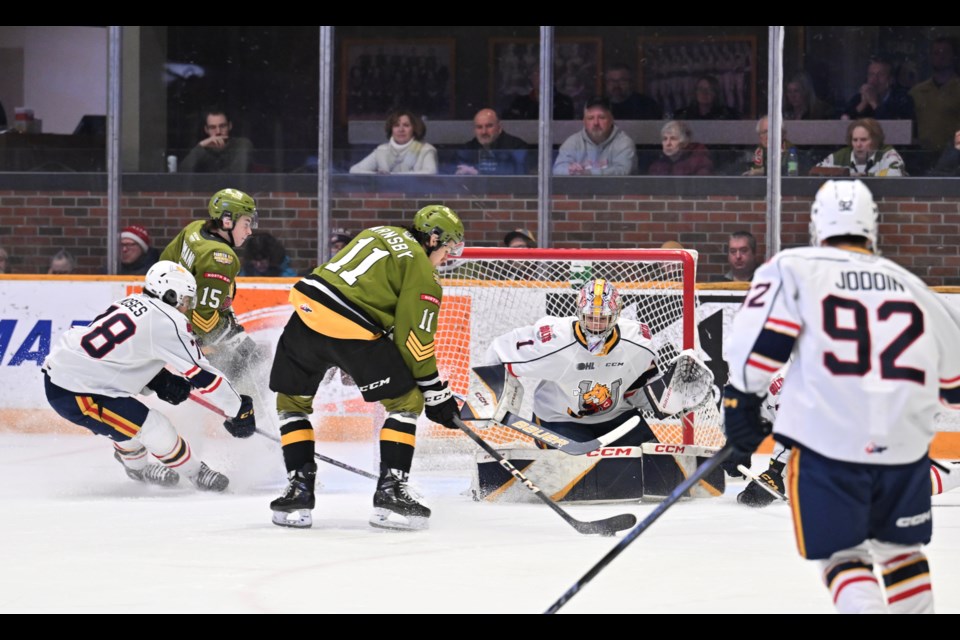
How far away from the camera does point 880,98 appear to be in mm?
6340

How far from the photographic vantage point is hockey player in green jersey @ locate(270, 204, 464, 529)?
411 cm

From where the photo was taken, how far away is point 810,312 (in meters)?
2.55

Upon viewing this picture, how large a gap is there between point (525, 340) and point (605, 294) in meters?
0.34

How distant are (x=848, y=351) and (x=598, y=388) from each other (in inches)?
95.3

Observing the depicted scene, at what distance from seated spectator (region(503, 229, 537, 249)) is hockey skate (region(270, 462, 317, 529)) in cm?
244

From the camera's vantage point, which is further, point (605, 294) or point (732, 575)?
point (605, 294)

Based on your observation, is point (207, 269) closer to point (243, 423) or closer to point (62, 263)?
point (243, 423)

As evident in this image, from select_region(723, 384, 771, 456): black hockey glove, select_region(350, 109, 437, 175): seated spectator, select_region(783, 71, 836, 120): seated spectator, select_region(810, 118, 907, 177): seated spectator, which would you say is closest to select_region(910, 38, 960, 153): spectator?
select_region(810, 118, 907, 177): seated spectator

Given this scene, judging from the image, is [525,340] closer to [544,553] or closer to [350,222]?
[544,553]

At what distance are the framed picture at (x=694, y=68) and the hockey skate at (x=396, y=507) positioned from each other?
294 cm

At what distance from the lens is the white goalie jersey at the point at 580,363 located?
192 inches

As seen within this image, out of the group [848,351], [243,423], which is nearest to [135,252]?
[243,423]
